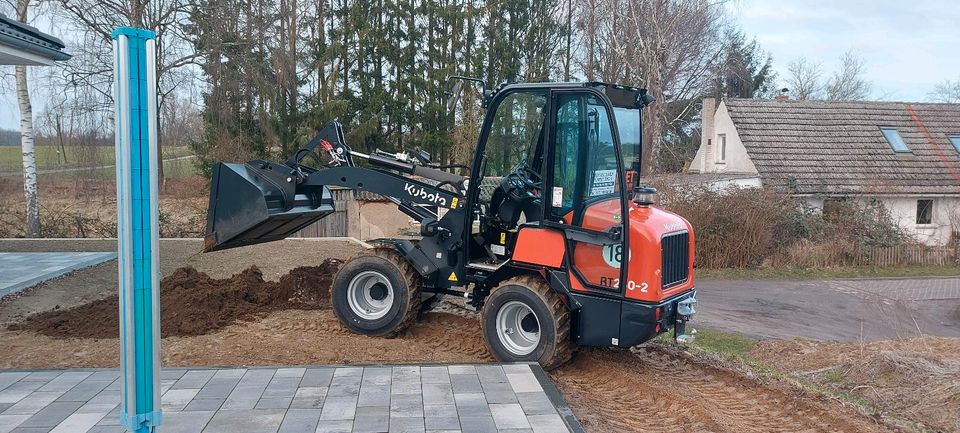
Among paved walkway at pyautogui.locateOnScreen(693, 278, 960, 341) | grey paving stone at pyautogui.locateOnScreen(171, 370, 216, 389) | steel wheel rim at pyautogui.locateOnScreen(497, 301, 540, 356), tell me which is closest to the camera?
grey paving stone at pyautogui.locateOnScreen(171, 370, 216, 389)

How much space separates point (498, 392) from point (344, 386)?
1242mm

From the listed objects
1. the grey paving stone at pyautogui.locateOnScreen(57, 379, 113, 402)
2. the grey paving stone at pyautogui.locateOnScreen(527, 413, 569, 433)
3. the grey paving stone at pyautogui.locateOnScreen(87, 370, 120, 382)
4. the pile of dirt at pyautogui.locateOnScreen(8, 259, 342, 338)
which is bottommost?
the grey paving stone at pyautogui.locateOnScreen(527, 413, 569, 433)

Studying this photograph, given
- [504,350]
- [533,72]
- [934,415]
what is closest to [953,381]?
[934,415]

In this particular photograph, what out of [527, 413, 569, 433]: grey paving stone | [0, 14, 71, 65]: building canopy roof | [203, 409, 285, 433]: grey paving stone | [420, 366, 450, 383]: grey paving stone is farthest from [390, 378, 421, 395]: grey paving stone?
[0, 14, 71, 65]: building canopy roof

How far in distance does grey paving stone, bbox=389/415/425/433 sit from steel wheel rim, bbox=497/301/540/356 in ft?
6.50

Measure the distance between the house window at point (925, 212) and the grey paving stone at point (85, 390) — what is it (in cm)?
2383

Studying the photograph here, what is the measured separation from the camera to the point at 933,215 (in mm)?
22969

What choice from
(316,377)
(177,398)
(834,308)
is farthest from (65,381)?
(834,308)

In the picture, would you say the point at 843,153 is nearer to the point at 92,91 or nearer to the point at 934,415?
the point at 934,415

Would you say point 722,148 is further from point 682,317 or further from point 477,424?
point 477,424

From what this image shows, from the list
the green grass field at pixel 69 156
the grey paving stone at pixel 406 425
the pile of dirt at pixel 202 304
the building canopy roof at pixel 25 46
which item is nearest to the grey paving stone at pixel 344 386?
the grey paving stone at pixel 406 425

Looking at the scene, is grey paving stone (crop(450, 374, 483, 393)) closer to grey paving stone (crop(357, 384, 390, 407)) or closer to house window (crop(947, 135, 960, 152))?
grey paving stone (crop(357, 384, 390, 407))

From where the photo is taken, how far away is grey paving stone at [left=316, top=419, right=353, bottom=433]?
4.98 meters

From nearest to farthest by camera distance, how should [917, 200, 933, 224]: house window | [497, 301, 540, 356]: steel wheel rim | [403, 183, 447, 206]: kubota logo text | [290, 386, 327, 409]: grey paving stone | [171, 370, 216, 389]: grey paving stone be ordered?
1. [290, 386, 327, 409]: grey paving stone
2. [171, 370, 216, 389]: grey paving stone
3. [497, 301, 540, 356]: steel wheel rim
4. [403, 183, 447, 206]: kubota logo text
5. [917, 200, 933, 224]: house window
